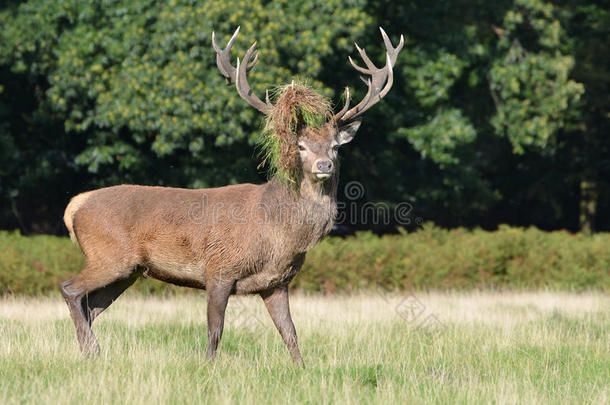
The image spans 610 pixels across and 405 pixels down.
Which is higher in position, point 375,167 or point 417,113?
point 417,113

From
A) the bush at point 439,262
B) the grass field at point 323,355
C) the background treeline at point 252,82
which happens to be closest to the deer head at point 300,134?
the grass field at point 323,355

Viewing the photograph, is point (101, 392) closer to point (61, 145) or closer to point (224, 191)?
point (224, 191)

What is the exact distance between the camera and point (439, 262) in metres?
13.7

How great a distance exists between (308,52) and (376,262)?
4.47 meters

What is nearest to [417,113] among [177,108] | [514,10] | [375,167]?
[375,167]

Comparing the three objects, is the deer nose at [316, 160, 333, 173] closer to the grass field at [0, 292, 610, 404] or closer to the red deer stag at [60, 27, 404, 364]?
the red deer stag at [60, 27, 404, 364]

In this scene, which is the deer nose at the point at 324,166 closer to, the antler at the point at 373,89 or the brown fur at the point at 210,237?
the brown fur at the point at 210,237

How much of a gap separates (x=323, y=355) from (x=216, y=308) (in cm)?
116

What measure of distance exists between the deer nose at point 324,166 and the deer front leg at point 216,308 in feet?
4.18

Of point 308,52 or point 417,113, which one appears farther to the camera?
point 417,113

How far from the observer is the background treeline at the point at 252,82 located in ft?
51.1

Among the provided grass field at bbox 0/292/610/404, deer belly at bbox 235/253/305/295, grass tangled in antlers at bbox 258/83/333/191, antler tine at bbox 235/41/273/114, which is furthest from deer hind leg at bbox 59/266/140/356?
antler tine at bbox 235/41/273/114

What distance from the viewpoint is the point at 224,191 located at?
7508 millimetres

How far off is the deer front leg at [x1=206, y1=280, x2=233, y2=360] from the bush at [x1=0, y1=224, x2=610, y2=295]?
213 inches
